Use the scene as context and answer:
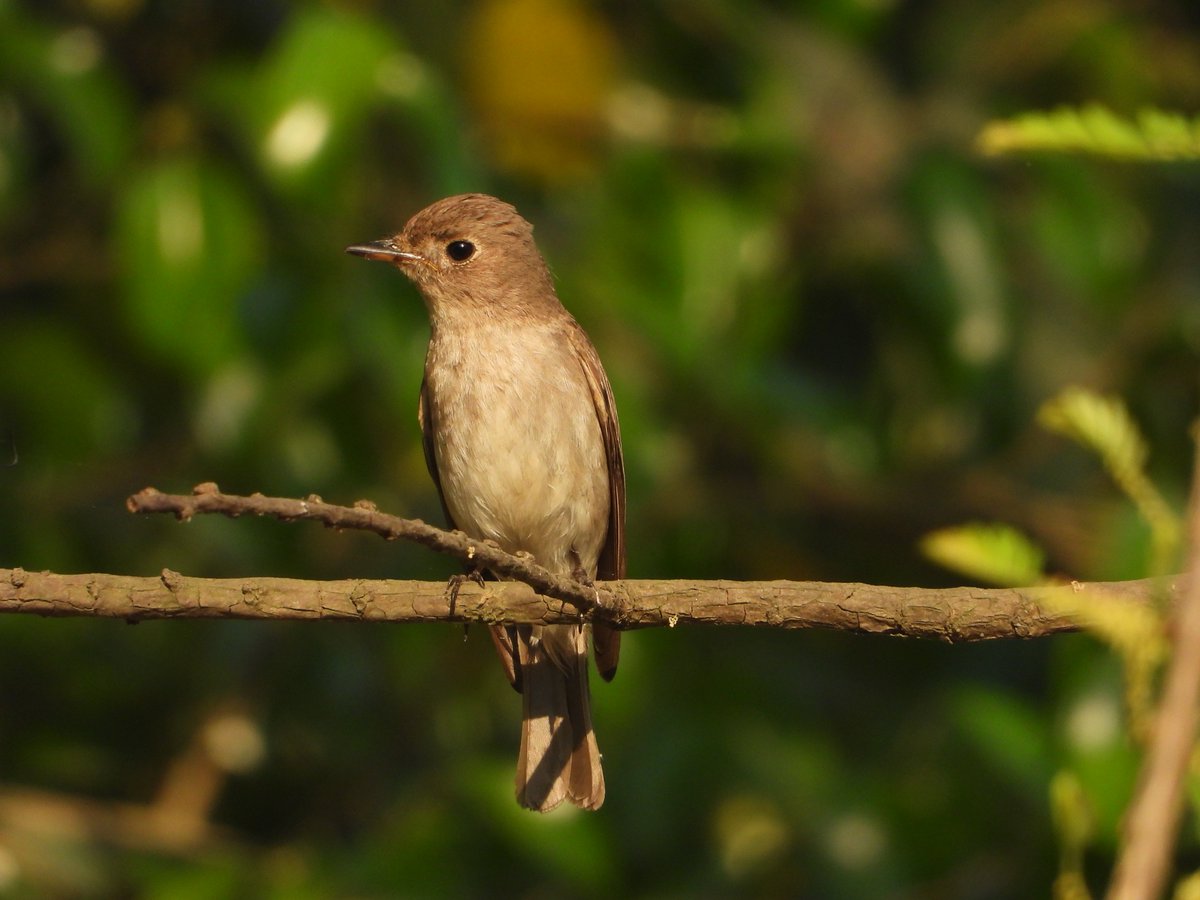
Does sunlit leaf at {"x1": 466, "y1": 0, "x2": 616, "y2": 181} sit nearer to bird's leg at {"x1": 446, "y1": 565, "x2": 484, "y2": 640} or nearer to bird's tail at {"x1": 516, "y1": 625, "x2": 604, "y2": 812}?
bird's tail at {"x1": 516, "y1": 625, "x2": 604, "y2": 812}

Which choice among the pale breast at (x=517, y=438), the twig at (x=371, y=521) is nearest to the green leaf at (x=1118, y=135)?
the twig at (x=371, y=521)

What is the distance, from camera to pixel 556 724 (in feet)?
16.4

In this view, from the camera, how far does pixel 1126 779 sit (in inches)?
157

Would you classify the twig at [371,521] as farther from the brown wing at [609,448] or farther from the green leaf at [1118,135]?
the brown wing at [609,448]

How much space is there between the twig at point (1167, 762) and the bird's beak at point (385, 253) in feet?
13.1

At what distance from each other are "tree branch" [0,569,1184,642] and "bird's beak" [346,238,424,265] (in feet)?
5.74

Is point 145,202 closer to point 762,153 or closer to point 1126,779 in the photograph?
point 762,153

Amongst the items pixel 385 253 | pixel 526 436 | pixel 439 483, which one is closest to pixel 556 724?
pixel 439 483

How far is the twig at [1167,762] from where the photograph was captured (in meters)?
0.83

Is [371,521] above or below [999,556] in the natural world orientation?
above

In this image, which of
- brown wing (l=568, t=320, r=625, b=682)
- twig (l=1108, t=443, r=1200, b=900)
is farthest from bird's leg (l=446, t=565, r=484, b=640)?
twig (l=1108, t=443, r=1200, b=900)

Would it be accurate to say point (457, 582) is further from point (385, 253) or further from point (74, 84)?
point (74, 84)

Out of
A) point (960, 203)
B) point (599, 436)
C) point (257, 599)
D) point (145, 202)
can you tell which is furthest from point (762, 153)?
point (257, 599)

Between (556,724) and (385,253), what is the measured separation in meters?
1.50
